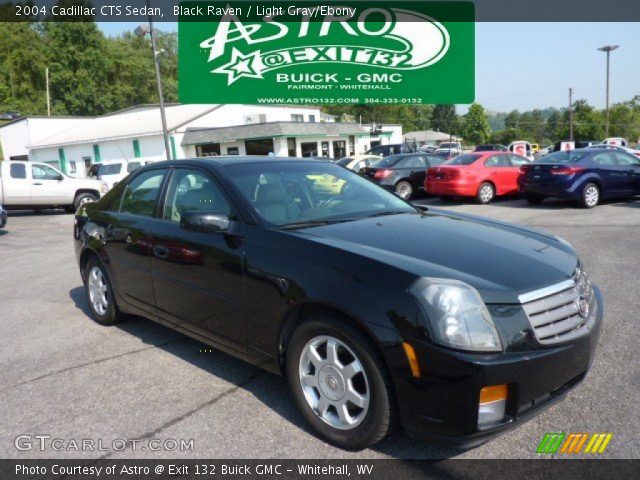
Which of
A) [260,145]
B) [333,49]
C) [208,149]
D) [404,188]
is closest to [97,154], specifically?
[208,149]

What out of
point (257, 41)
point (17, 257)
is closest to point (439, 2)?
point (257, 41)

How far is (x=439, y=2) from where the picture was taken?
2078 cm

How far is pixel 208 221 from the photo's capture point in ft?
10.4

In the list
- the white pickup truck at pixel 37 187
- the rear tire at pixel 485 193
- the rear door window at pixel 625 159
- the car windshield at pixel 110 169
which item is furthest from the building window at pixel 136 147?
the rear door window at pixel 625 159

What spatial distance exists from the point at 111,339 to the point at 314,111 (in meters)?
44.4

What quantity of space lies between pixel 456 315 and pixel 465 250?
0.68m

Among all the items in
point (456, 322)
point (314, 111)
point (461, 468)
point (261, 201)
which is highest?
point (314, 111)

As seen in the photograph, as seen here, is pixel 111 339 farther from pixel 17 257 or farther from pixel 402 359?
pixel 17 257

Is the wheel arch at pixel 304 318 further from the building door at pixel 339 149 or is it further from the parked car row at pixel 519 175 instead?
the building door at pixel 339 149

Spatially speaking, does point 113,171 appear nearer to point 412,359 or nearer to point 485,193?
point 485,193

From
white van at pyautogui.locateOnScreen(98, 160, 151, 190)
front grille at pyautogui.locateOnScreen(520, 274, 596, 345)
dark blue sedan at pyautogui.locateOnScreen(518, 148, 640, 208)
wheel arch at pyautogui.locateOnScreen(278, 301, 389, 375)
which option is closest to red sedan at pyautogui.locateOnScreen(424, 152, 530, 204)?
dark blue sedan at pyautogui.locateOnScreen(518, 148, 640, 208)

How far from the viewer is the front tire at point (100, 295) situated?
4.74 m

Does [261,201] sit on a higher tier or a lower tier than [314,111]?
lower

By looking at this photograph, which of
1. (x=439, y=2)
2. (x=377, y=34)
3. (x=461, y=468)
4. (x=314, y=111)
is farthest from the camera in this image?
(x=314, y=111)
